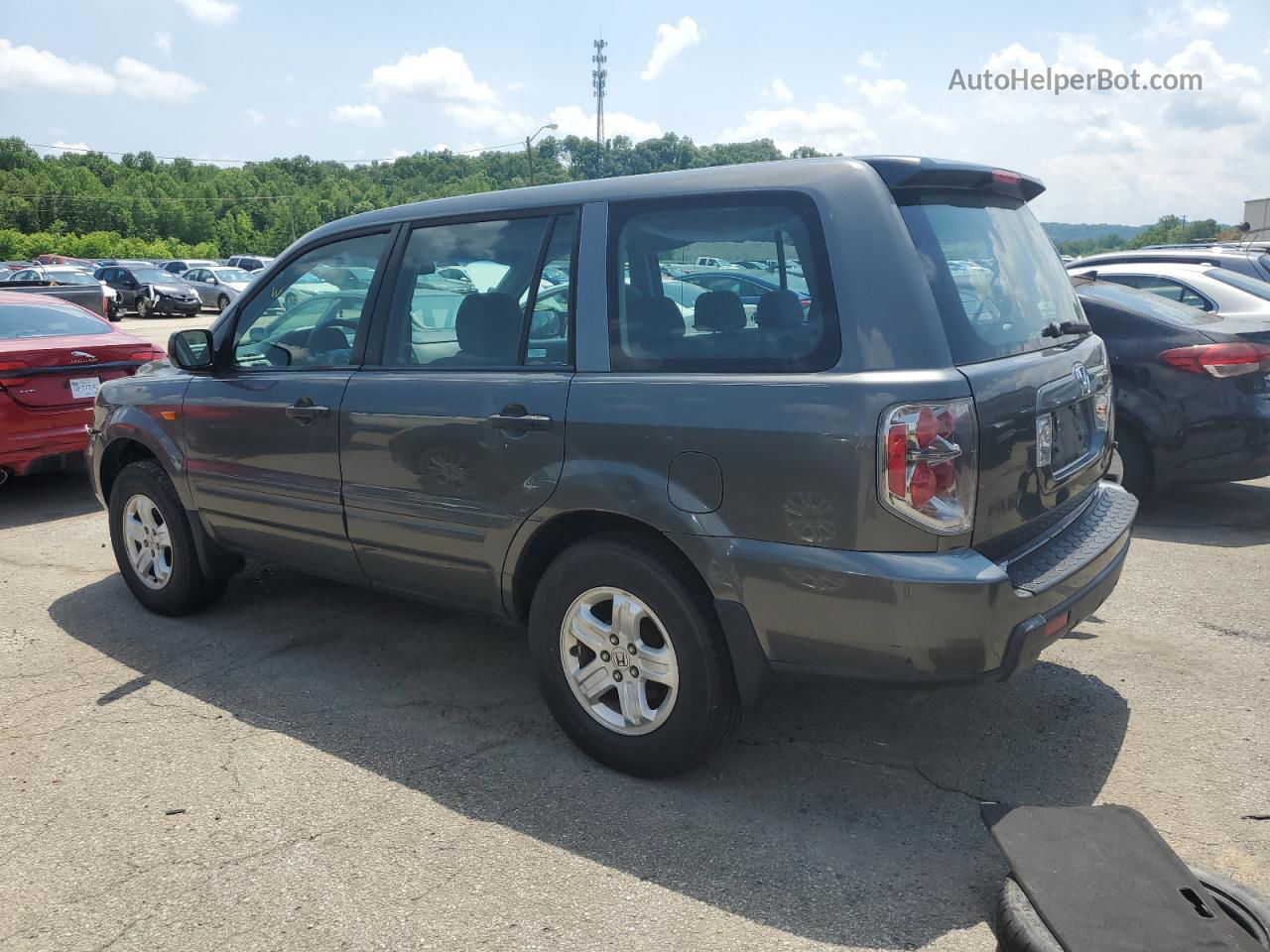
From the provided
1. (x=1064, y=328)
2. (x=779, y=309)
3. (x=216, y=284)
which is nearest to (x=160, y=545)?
(x=779, y=309)

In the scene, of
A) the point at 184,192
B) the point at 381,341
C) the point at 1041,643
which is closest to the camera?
the point at 1041,643

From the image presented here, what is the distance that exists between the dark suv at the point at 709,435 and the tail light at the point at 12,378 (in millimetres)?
3735

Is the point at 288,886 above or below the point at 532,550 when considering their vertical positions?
below

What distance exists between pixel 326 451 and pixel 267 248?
106m

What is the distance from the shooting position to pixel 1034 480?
9.77ft

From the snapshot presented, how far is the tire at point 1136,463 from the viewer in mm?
6324

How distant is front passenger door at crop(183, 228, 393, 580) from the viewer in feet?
13.3

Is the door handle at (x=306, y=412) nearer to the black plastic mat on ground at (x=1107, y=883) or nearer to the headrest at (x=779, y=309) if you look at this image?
the headrest at (x=779, y=309)

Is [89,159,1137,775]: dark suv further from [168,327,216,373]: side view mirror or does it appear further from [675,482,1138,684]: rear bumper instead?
[168,327,216,373]: side view mirror

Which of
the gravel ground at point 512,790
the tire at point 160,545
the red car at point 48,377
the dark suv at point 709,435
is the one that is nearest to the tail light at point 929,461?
the dark suv at point 709,435

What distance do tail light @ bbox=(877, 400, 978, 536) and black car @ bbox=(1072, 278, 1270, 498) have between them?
413 centimetres

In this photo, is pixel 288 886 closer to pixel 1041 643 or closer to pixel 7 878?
pixel 7 878

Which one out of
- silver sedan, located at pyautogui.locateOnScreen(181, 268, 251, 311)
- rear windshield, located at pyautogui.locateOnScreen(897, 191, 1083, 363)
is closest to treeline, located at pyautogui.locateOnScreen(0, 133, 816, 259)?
silver sedan, located at pyautogui.locateOnScreen(181, 268, 251, 311)

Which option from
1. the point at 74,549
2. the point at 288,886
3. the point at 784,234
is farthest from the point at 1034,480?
the point at 74,549
